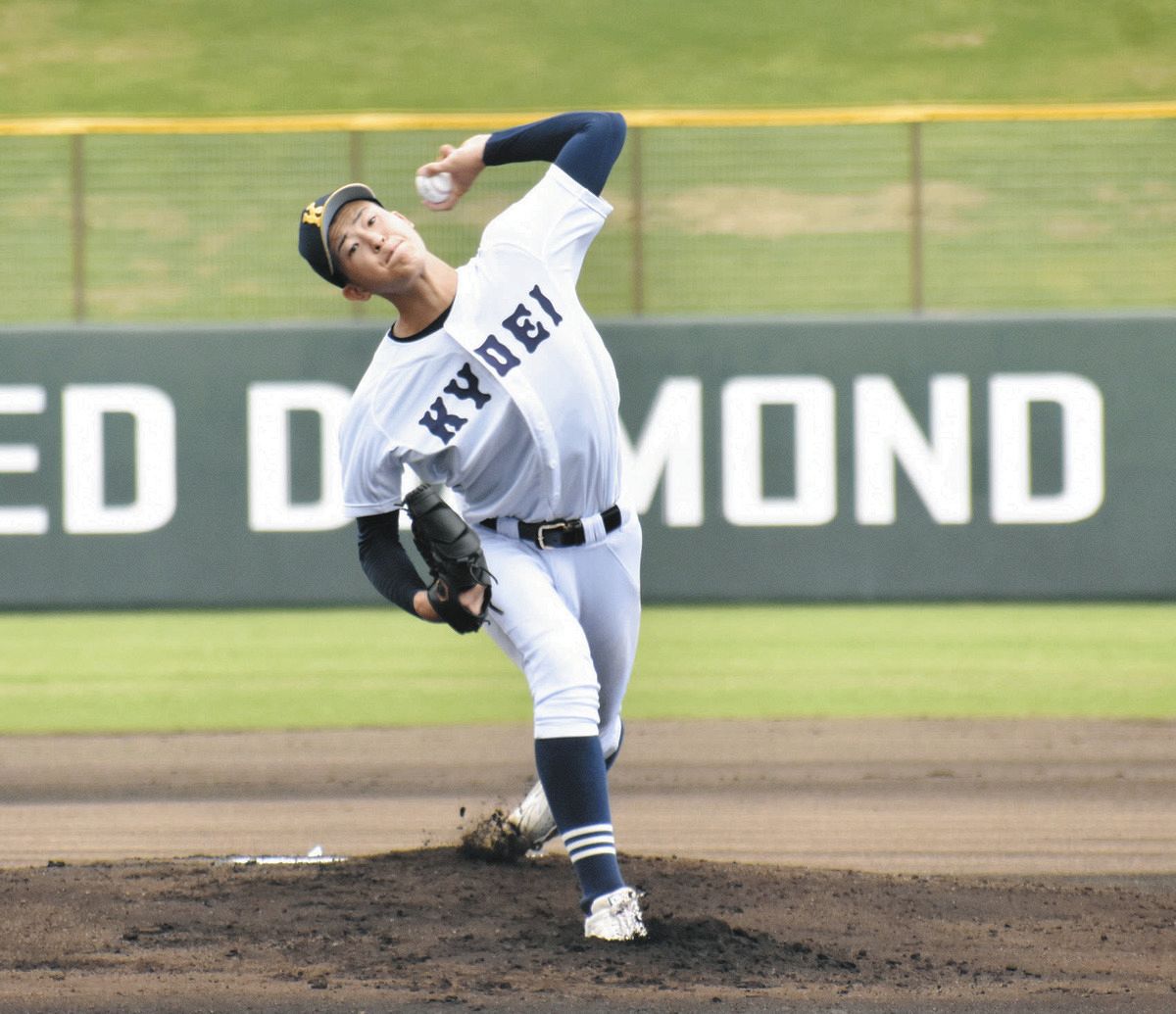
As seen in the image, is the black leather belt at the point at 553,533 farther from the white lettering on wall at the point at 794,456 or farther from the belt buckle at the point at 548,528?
the white lettering on wall at the point at 794,456

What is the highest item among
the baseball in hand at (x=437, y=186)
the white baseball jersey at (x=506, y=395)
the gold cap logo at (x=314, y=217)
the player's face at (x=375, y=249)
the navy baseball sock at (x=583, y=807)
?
the baseball in hand at (x=437, y=186)

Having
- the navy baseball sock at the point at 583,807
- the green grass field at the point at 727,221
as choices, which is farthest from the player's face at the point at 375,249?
the green grass field at the point at 727,221

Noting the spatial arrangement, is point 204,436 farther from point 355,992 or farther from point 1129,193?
point 355,992

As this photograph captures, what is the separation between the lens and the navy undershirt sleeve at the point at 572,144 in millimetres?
4805

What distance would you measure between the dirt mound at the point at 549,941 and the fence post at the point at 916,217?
7.96m

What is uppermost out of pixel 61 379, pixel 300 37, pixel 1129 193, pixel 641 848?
pixel 300 37

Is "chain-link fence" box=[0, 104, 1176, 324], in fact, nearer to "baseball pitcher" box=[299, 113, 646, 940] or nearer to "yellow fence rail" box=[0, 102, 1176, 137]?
"yellow fence rail" box=[0, 102, 1176, 137]

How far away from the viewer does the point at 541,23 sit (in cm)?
2700

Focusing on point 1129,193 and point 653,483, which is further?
point 1129,193

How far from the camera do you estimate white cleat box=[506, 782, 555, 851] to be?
535 centimetres

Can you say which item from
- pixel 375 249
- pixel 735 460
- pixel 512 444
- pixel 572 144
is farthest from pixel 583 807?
pixel 735 460

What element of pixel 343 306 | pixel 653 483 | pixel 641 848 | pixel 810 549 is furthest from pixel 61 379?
pixel 641 848

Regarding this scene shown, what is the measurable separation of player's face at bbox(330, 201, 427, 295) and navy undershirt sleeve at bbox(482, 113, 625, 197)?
417mm

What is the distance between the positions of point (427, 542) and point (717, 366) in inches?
325
